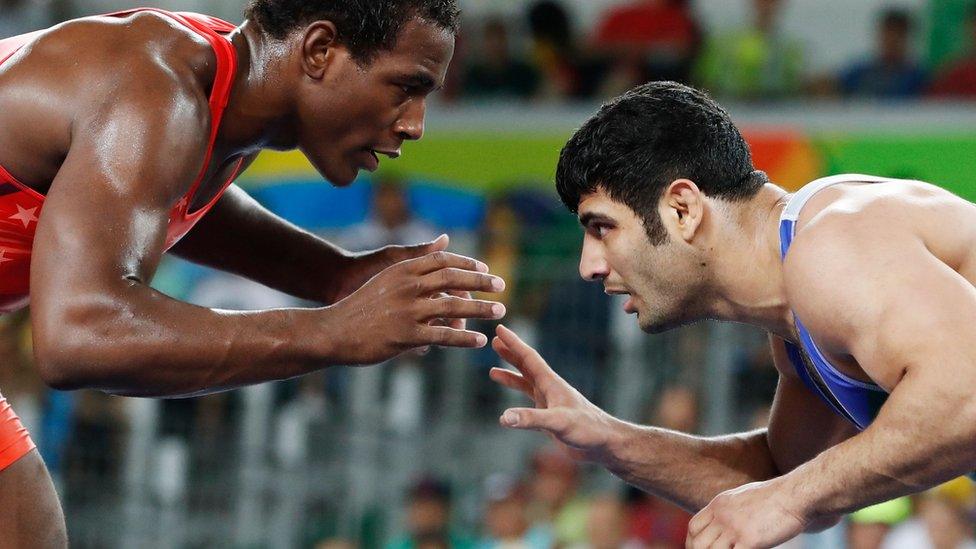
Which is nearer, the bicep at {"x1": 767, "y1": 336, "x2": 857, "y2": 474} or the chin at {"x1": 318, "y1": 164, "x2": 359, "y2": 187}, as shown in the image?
the chin at {"x1": 318, "y1": 164, "x2": 359, "y2": 187}

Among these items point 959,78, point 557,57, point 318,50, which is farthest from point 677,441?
point 557,57

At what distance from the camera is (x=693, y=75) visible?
10.1m

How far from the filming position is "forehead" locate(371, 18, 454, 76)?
345cm

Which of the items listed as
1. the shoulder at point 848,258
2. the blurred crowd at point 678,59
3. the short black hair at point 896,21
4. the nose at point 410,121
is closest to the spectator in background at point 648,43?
the blurred crowd at point 678,59

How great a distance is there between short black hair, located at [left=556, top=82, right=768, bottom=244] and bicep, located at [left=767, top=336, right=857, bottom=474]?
26.1 inches

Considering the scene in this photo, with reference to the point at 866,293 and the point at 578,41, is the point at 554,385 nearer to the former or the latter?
the point at 866,293

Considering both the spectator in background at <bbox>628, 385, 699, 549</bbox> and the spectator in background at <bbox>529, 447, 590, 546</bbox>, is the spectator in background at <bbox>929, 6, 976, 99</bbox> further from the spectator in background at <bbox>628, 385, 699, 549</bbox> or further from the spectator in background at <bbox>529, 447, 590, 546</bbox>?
the spectator in background at <bbox>529, 447, 590, 546</bbox>

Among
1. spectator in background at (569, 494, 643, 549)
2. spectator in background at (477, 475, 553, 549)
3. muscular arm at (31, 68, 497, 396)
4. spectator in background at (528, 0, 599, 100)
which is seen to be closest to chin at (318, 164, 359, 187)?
muscular arm at (31, 68, 497, 396)

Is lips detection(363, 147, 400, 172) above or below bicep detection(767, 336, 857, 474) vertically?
above

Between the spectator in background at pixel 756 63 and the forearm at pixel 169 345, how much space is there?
721cm

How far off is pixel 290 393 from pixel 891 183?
551 cm

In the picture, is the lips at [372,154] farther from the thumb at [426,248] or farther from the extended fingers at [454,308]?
the extended fingers at [454,308]

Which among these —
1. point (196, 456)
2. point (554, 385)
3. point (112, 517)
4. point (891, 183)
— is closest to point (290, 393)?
point (196, 456)

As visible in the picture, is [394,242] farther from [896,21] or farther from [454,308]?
[454,308]
